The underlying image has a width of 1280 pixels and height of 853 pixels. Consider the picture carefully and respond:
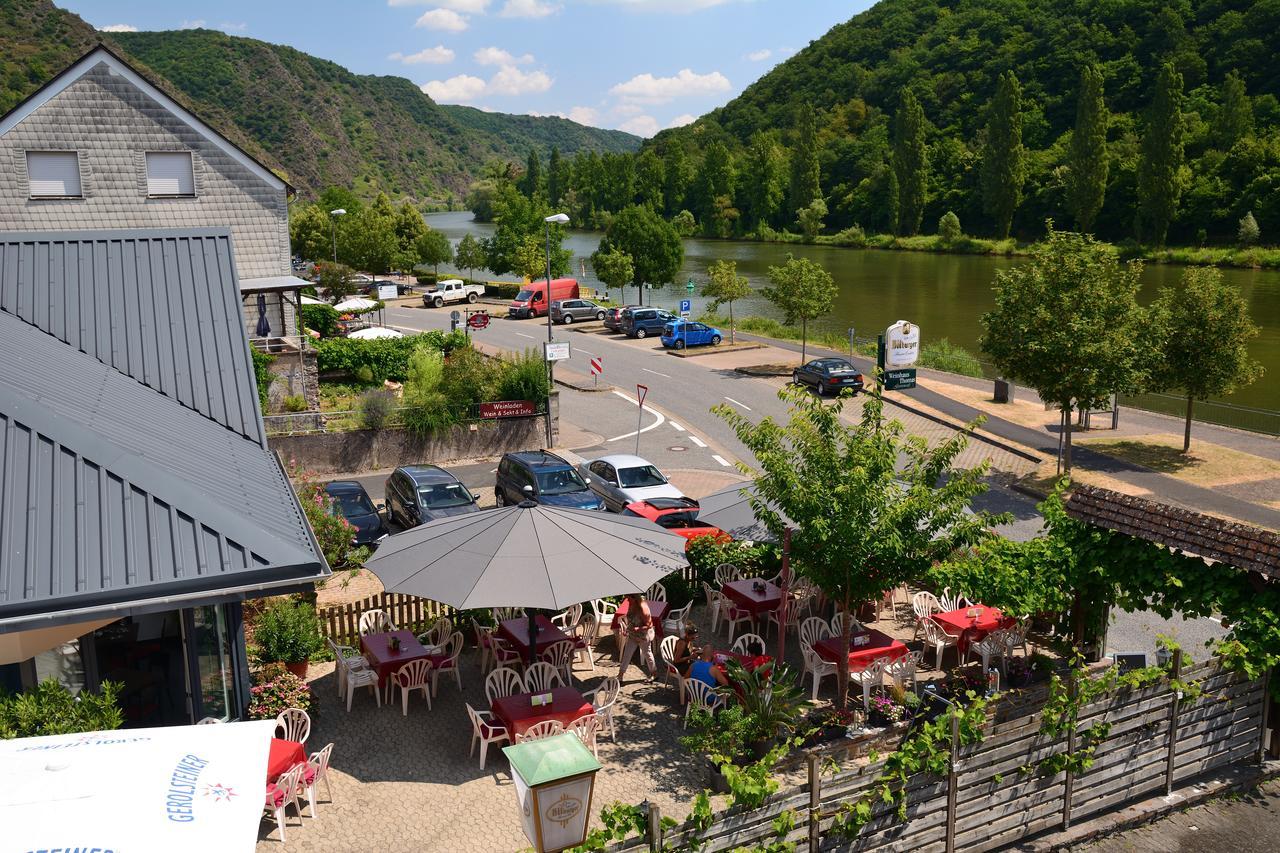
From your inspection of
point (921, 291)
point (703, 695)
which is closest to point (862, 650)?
point (703, 695)

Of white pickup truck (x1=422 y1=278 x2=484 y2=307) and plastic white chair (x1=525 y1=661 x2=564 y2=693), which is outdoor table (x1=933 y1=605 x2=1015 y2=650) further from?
white pickup truck (x1=422 y1=278 x2=484 y2=307)

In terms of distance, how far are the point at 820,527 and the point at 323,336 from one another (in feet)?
109

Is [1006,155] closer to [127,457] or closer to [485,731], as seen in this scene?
[485,731]

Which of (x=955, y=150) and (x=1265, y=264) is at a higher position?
(x=955, y=150)

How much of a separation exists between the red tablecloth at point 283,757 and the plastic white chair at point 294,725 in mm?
515

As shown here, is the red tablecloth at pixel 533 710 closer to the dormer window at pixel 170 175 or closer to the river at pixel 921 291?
the dormer window at pixel 170 175

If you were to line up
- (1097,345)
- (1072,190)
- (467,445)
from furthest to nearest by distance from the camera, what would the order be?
(1072,190), (467,445), (1097,345)

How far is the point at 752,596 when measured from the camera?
46.3 feet

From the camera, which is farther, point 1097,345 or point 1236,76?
point 1236,76

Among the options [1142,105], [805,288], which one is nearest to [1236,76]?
[1142,105]

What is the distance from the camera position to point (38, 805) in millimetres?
5344

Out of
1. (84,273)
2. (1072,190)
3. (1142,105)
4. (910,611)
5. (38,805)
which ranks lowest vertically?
(910,611)

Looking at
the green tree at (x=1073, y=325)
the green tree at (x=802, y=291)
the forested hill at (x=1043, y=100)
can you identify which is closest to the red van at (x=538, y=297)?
the green tree at (x=802, y=291)

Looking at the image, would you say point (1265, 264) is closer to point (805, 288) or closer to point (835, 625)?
point (805, 288)
